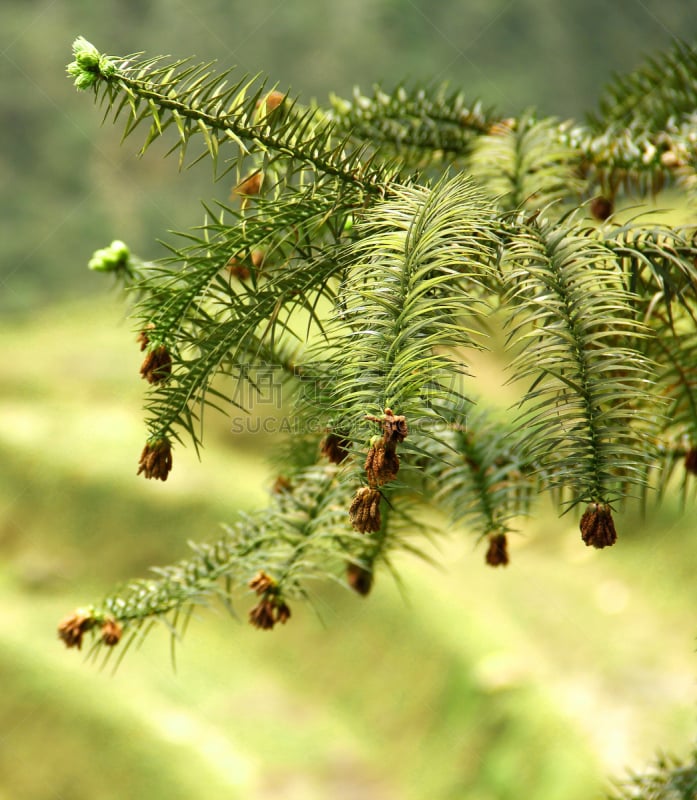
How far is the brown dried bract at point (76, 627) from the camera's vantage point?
64cm

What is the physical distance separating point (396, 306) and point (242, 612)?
66.6 inches

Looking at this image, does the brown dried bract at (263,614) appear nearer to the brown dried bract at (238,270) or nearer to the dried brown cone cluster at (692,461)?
the brown dried bract at (238,270)

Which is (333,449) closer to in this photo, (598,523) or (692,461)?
(598,523)

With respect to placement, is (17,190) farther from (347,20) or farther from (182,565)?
(182,565)

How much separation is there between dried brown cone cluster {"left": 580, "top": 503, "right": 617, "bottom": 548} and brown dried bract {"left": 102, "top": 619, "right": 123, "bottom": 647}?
0.39m

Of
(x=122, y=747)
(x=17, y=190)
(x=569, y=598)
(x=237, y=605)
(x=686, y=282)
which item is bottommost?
(x=122, y=747)

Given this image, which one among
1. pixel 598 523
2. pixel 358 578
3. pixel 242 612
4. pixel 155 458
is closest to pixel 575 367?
pixel 598 523

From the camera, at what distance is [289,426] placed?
0.57 metres

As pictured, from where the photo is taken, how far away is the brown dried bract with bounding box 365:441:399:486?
372 millimetres

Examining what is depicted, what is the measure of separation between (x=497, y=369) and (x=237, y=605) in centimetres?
103

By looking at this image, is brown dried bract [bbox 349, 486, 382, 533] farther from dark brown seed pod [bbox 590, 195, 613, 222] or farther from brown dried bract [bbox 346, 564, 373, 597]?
dark brown seed pod [bbox 590, 195, 613, 222]

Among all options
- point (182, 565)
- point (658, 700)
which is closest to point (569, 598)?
point (658, 700)

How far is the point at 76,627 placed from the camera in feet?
2.09

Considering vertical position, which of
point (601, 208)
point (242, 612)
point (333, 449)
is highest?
point (601, 208)
